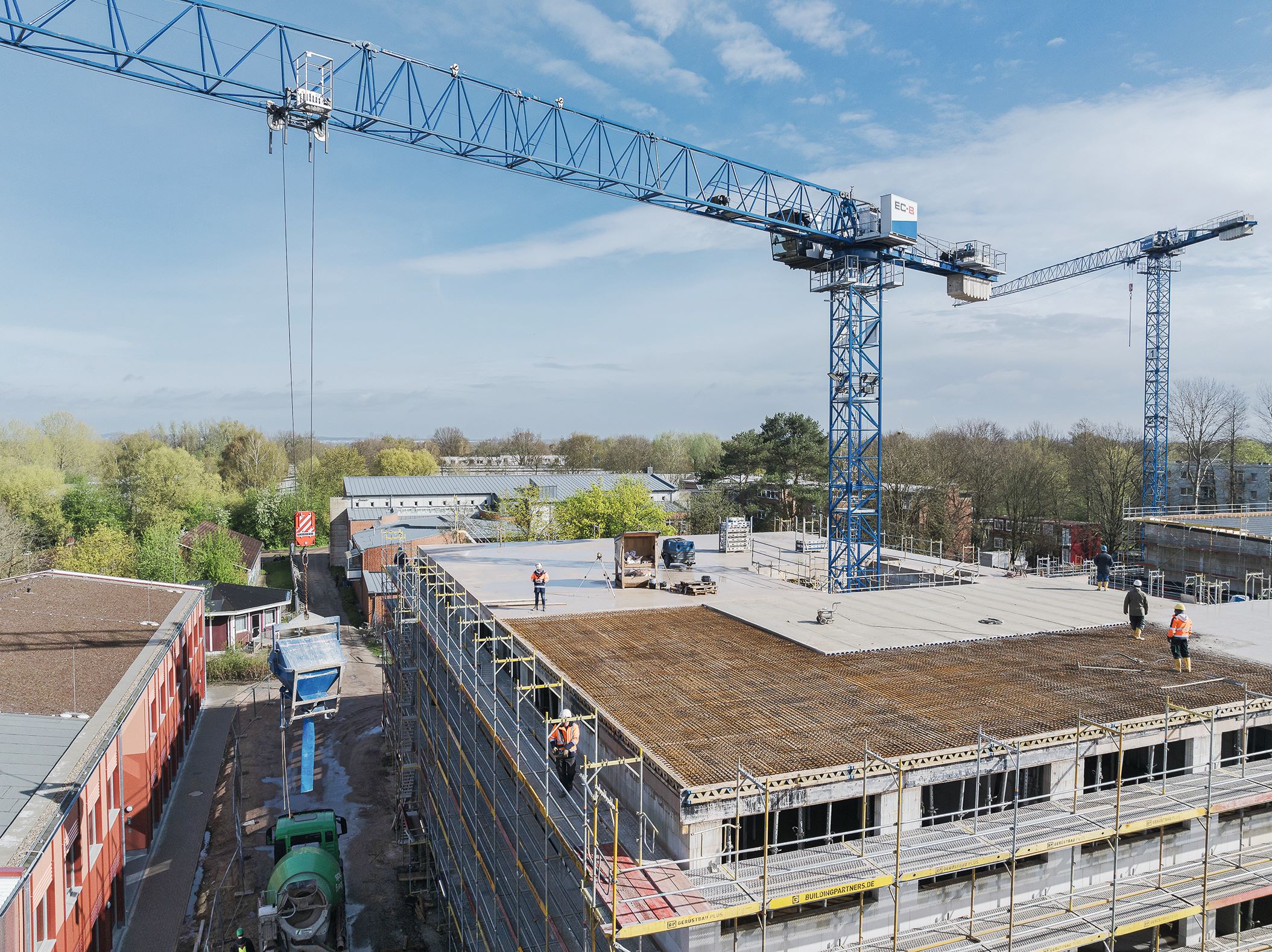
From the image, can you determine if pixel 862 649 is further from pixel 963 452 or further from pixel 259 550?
pixel 259 550

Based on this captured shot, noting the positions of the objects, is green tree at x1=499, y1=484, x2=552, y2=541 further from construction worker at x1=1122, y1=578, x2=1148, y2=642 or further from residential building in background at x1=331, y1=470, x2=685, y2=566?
construction worker at x1=1122, y1=578, x2=1148, y2=642

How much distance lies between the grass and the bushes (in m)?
18.9

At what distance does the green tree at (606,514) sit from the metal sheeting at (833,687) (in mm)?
26842

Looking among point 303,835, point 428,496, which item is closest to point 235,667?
point 303,835

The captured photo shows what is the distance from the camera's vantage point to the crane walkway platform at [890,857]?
875 cm

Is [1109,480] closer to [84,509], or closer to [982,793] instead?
[982,793]

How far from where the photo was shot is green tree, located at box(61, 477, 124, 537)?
191ft

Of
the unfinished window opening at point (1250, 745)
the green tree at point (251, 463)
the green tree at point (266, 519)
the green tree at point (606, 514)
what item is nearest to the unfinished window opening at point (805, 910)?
the unfinished window opening at point (1250, 745)

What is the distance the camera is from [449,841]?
58.1 feet

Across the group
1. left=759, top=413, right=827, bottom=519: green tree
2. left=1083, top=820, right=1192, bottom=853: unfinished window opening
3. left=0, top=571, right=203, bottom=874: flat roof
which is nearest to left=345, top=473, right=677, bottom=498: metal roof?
left=759, top=413, right=827, bottom=519: green tree

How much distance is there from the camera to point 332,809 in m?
24.1

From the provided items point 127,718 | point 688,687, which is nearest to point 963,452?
point 688,687

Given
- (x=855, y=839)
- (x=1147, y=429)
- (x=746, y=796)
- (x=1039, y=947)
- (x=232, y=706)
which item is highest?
(x=1147, y=429)

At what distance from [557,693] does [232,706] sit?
25.3 metres
